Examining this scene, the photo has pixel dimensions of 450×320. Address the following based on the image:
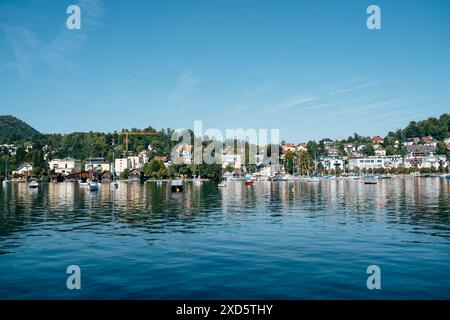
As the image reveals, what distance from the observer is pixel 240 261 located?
2153 centimetres

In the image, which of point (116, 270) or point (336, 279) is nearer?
point (336, 279)

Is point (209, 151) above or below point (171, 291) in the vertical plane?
above

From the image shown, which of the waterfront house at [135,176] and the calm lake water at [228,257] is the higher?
Result: the waterfront house at [135,176]

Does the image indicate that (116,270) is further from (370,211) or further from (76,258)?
(370,211)

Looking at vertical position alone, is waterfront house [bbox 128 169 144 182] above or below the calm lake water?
above

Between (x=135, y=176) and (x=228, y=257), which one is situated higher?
(x=135, y=176)

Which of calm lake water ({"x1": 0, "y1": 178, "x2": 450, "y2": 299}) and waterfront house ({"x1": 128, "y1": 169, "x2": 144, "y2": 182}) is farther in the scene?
waterfront house ({"x1": 128, "y1": 169, "x2": 144, "y2": 182})

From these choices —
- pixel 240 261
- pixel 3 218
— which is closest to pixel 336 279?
pixel 240 261

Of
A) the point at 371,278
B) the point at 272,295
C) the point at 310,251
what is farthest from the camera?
the point at 310,251

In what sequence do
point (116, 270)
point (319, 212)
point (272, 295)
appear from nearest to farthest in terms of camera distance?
point (272, 295) < point (116, 270) < point (319, 212)

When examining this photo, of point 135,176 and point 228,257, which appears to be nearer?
point 228,257

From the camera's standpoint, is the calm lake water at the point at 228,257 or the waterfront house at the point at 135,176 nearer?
the calm lake water at the point at 228,257
